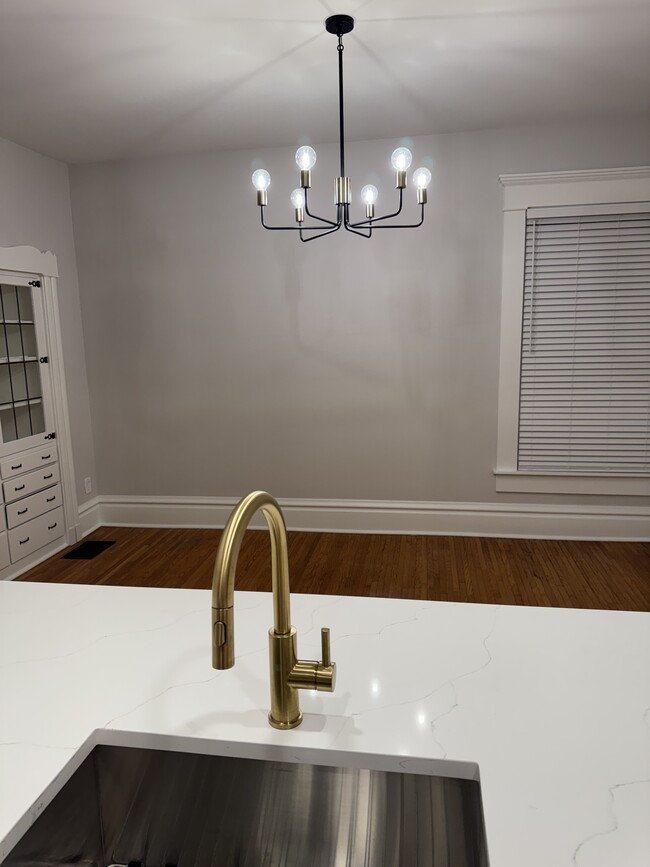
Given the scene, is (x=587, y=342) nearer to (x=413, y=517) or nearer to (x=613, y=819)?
(x=413, y=517)

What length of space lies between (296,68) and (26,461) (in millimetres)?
2794

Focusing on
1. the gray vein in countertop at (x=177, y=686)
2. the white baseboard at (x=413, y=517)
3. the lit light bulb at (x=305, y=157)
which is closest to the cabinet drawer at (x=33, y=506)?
the white baseboard at (x=413, y=517)

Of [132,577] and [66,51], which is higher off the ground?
[66,51]

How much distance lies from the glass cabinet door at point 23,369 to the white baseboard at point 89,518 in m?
0.76

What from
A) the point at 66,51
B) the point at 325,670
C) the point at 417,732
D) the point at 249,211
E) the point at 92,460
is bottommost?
the point at 92,460

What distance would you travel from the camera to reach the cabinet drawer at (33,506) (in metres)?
3.86

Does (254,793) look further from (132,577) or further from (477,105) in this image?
(477,105)

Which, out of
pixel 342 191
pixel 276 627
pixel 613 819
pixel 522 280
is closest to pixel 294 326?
pixel 522 280

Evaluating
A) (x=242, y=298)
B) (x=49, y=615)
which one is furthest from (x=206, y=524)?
(x=49, y=615)

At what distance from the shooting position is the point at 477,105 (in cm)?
349

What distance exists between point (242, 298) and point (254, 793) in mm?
3807

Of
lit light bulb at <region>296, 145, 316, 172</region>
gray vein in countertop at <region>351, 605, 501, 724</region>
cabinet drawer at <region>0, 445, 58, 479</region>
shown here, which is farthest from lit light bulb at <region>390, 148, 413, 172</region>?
cabinet drawer at <region>0, 445, 58, 479</region>

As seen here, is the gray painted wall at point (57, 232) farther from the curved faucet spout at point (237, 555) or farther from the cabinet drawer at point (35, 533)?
the curved faucet spout at point (237, 555)

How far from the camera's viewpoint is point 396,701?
1023 mm
